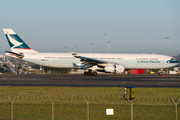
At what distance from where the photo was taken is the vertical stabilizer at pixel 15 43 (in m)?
50.9

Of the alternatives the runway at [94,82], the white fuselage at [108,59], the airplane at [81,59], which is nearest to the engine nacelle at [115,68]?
the airplane at [81,59]

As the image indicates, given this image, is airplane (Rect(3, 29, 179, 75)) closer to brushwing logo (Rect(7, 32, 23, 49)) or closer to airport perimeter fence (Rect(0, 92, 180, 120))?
brushwing logo (Rect(7, 32, 23, 49))

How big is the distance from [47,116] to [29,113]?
1.23m

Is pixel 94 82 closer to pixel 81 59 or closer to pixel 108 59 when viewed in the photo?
pixel 81 59

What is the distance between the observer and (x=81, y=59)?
46875mm

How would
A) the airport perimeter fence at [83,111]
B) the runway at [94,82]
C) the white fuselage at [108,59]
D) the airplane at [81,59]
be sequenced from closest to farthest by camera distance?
the airport perimeter fence at [83,111] < the runway at [94,82] < the airplane at [81,59] < the white fuselage at [108,59]

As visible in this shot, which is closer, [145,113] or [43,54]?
[145,113]

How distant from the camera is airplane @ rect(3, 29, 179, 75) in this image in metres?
48.2

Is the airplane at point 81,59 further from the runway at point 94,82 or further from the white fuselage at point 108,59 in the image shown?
the runway at point 94,82

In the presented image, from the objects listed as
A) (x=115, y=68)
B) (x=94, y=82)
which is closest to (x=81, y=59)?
(x=115, y=68)

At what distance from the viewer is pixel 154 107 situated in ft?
41.9

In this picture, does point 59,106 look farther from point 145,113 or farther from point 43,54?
point 43,54

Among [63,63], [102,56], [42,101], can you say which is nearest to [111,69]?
[102,56]

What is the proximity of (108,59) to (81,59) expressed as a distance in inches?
248
